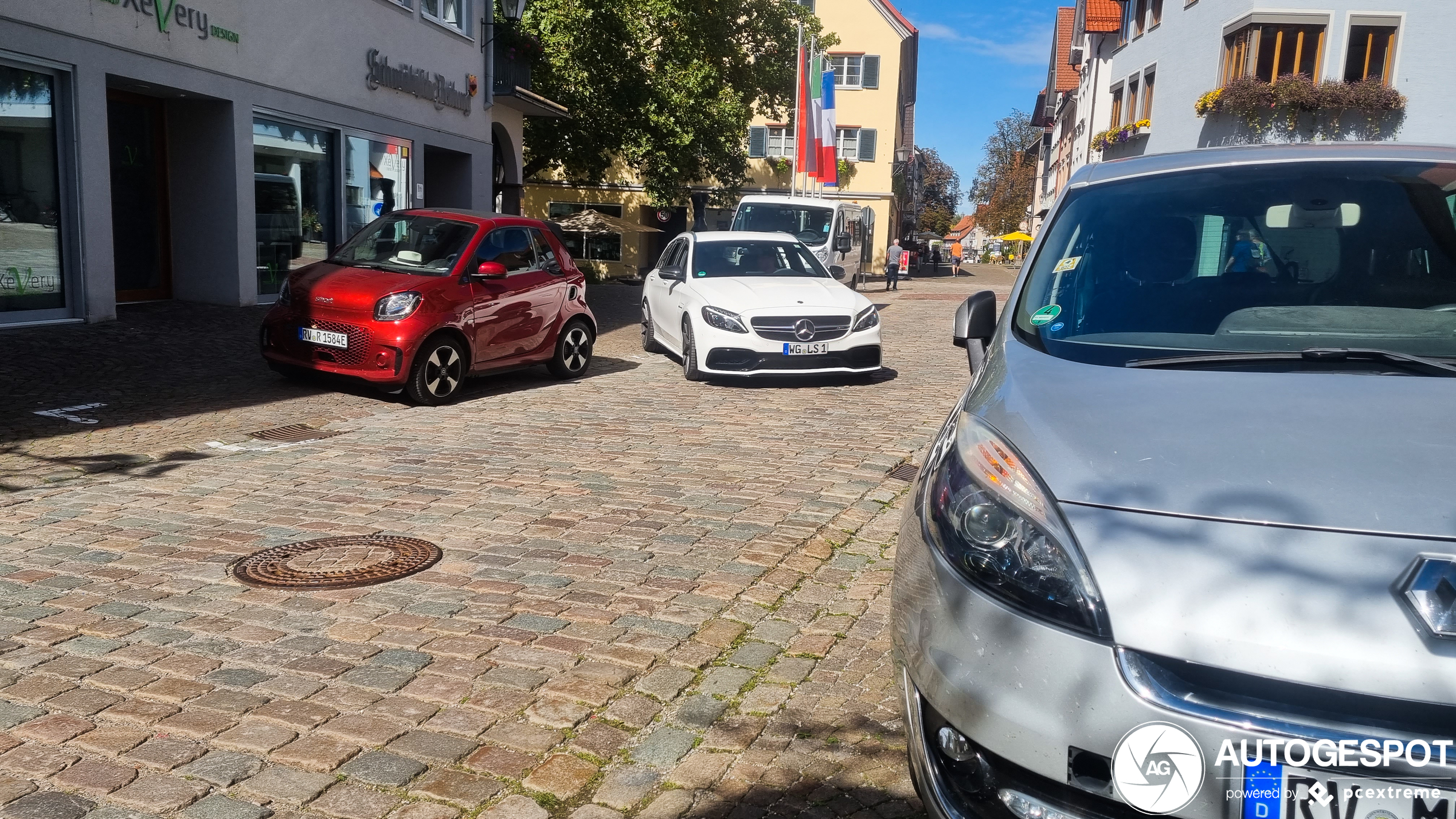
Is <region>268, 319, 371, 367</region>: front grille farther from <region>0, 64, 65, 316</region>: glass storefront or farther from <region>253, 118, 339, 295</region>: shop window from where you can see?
<region>253, 118, 339, 295</region>: shop window

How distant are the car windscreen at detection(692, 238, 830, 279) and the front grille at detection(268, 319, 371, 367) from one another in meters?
4.38

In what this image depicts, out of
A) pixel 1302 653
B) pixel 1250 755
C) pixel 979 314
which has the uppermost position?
pixel 979 314

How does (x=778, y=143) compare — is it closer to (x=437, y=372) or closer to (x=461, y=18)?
(x=461, y=18)

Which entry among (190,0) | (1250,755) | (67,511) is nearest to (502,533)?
(67,511)

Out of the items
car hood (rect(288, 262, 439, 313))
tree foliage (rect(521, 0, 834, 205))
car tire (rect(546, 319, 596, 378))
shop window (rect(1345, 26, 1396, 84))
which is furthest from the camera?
tree foliage (rect(521, 0, 834, 205))

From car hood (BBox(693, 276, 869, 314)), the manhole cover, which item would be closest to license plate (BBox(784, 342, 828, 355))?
car hood (BBox(693, 276, 869, 314))

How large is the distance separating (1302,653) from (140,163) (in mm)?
16799

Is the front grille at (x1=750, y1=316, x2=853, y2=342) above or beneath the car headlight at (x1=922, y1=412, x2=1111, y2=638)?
beneath

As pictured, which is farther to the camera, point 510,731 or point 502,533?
point 502,533

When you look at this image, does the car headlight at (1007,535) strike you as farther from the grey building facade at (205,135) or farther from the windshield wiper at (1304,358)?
the grey building facade at (205,135)

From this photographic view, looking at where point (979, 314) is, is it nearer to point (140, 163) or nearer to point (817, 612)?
point (817, 612)

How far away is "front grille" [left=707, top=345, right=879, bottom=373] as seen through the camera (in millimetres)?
11703

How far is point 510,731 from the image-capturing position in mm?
3521

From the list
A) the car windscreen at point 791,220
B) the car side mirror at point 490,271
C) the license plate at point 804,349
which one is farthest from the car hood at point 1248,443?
the car windscreen at point 791,220
